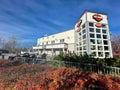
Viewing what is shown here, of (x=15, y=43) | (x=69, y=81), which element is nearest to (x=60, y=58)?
(x=69, y=81)

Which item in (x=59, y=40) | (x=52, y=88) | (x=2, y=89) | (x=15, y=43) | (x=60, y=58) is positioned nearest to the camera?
(x=52, y=88)

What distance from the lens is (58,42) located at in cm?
4303

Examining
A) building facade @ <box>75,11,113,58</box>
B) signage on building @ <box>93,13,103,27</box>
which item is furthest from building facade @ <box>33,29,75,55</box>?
signage on building @ <box>93,13,103,27</box>

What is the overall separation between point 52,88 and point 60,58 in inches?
332

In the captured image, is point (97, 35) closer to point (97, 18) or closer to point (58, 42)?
point (97, 18)

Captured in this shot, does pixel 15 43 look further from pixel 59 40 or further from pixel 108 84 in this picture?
pixel 108 84

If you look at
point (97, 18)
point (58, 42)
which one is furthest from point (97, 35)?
point (58, 42)

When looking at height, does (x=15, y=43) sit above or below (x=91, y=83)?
above

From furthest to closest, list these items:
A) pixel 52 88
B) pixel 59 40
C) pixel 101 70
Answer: pixel 59 40 → pixel 101 70 → pixel 52 88

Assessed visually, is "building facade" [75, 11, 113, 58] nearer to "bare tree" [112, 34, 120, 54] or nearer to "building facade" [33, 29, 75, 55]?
"building facade" [33, 29, 75, 55]

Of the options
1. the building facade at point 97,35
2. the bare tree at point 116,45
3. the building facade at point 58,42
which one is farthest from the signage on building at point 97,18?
Answer: the bare tree at point 116,45

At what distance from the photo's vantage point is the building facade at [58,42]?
35725 millimetres

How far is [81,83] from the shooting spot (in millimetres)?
5684

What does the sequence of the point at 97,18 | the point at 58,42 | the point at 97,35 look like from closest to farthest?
the point at 97,35, the point at 97,18, the point at 58,42
